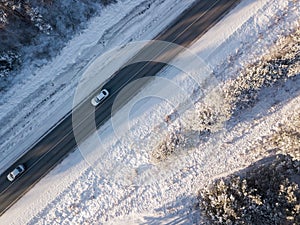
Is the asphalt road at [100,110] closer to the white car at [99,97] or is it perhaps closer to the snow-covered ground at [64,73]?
the white car at [99,97]

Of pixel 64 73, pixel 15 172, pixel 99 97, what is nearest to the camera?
pixel 15 172

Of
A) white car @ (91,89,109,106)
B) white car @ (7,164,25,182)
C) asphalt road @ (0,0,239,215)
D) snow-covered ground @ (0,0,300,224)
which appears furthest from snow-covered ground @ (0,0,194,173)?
white car @ (91,89,109,106)

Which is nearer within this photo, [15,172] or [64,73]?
[15,172]

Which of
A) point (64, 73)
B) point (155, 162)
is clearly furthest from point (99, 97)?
point (155, 162)

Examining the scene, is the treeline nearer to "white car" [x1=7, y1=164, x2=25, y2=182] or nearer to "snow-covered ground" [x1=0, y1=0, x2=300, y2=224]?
"snow-covered ground" [x1=0, y1=0, x2=300, y2=224]

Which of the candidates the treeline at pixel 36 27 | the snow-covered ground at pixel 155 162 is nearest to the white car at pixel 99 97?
the snow-covered ground at pixel 155 162

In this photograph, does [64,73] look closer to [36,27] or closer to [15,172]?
[36,27]
